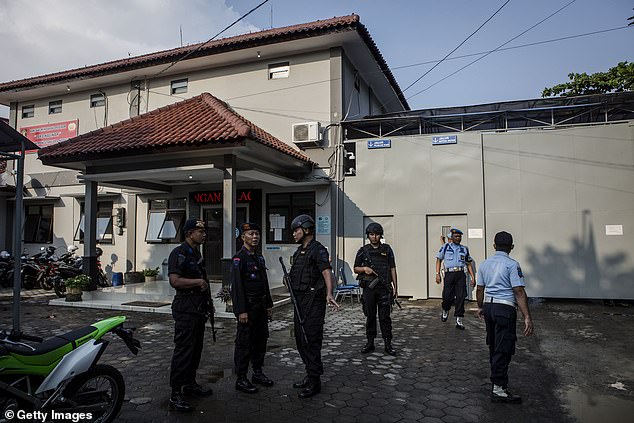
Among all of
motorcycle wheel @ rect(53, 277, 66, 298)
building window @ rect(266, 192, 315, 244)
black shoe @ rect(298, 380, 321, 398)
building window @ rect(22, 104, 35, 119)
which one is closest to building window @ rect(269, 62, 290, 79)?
building window @ rect(266, 192, 315, 244)

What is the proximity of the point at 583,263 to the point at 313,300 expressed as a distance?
8581 millimetres

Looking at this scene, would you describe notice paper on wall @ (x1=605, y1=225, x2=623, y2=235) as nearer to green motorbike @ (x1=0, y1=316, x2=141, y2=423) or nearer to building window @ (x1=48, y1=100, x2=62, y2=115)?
green motorbike @ (x1=0, y1=316, x2=141, y2=423)

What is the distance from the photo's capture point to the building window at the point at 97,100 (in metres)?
14.9

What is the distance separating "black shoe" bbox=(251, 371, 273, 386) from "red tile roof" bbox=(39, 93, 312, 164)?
194 inches

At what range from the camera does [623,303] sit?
9992 mm

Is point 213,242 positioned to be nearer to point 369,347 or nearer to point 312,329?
point 369,347

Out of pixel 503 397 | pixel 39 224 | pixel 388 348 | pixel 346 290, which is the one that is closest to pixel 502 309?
pixel 503 397

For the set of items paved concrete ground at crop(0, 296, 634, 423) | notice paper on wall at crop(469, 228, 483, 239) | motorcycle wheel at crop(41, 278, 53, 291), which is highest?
notice paper on wall at crop(469, 228, 483, 239)

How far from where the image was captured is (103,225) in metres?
14.4

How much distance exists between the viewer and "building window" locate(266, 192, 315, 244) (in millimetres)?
12242

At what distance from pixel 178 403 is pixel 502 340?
3.27 m

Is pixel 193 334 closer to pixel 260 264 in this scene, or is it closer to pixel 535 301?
pixel 260 264

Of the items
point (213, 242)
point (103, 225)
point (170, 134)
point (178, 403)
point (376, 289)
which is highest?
point (170, 134)

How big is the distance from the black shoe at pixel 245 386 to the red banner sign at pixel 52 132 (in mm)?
13911
